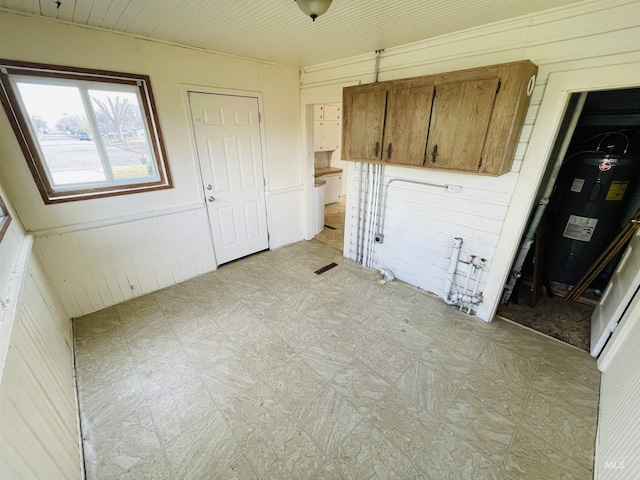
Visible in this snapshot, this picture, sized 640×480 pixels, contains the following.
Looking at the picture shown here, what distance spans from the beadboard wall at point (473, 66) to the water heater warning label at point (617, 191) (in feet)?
4.13

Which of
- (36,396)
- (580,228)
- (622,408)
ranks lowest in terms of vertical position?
(622,408)

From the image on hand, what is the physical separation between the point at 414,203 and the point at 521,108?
1.23m

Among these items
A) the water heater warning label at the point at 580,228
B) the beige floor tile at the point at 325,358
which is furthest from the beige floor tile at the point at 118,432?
the water heater warning label at the point at 580,228

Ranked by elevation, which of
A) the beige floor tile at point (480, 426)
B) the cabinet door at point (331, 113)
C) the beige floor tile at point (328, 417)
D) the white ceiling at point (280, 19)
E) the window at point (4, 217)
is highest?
the white ceiling at point (280, 19)

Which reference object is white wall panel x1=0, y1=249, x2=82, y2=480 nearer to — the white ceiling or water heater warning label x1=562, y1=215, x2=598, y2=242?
the white ceiling

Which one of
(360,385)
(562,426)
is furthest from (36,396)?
(562,426)

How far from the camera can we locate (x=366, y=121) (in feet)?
8.84

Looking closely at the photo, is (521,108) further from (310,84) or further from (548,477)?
(310,84)

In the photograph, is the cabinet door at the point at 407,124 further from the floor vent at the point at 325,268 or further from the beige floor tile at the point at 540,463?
the beige floor tile at the point at 540,463

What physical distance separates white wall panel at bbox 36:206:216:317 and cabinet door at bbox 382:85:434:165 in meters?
2.35

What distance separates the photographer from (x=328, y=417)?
1.72 metres

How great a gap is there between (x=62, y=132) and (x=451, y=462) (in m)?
3.80

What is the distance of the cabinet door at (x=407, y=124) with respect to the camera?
7.47 feet

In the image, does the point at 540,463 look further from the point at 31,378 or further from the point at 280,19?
the point at 280,19
